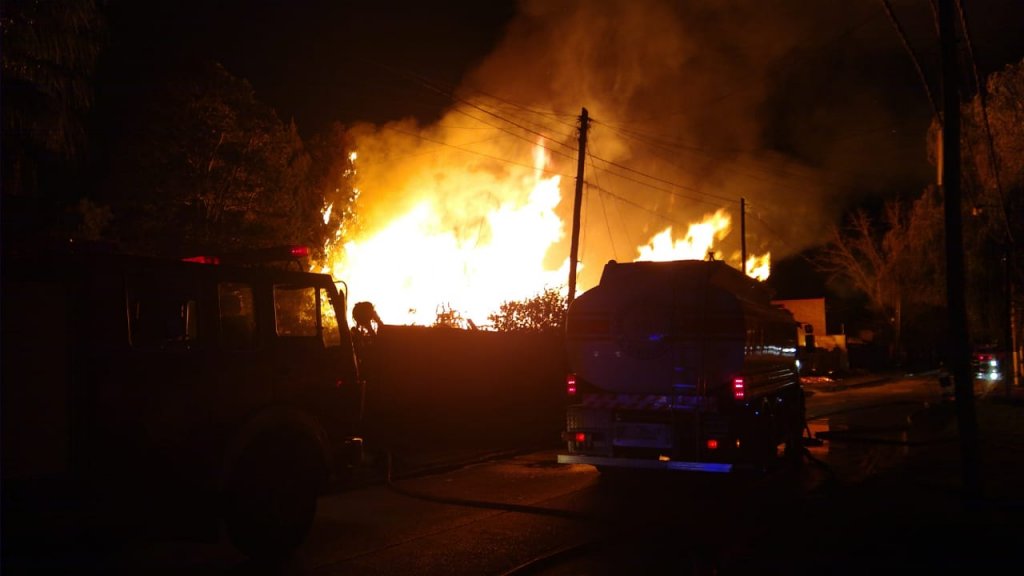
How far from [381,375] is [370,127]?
1259 cm

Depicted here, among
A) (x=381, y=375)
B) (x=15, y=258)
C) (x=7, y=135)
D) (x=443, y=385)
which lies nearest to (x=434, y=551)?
(x=15, y=258)

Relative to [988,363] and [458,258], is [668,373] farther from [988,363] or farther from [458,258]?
[988,363]

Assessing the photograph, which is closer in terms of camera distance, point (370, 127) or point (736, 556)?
point (736, 556)

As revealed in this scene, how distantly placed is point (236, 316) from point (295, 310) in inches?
28.4

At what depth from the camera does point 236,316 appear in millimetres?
7371

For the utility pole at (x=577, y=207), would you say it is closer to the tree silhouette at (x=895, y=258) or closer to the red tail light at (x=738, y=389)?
the red tail light at (x=738, y=389)

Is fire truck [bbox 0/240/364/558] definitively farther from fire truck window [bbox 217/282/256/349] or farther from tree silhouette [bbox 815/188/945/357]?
tree silhouette [bbox 815/188/945/357]

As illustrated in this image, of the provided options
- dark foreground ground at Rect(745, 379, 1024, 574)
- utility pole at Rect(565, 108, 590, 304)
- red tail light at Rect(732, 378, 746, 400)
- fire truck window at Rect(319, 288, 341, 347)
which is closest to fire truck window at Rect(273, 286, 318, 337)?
fire truck window at Rect(319, 288, 341, 347)

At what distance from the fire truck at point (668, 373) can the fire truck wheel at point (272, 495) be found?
448cm

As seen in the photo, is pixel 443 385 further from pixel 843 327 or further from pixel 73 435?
pixel 843 327

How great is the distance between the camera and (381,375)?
1870 centimetres

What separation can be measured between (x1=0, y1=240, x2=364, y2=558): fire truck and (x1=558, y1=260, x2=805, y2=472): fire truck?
158 inches

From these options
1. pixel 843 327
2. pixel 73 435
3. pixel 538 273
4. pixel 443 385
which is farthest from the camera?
pixel 843 327

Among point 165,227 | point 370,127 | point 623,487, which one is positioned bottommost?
point 623,487
